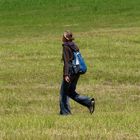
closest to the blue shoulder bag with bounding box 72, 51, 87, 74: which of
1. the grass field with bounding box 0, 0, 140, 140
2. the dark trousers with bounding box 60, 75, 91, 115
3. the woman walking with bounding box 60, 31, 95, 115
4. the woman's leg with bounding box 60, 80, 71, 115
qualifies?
the woman walking with bounding box 60, 31, 95, 115

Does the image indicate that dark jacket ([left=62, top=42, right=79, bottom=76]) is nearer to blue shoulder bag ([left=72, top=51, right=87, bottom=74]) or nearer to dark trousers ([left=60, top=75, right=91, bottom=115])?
blue shoulder bag ([left=72, top=51, right=87, bottom=74])

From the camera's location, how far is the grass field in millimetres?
9648

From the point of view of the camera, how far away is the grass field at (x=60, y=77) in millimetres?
9648

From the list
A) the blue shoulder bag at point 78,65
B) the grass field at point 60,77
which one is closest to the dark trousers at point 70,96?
the blue shoulder bag at point 78,65

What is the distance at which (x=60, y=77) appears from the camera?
1984cm

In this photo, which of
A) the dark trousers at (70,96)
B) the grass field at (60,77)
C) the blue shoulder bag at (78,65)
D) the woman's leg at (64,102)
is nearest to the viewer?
the grass field at (60,77)

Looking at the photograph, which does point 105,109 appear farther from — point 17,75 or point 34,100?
point 17,75

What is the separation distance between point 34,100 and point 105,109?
2.24m

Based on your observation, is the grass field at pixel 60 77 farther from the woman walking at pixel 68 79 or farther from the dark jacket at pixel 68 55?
the dark jacket at pixel 68 55

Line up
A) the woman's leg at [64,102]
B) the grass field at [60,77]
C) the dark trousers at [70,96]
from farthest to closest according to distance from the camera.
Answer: the woman's leg at [64,102] < the dark trousers at [70,96] < the grass field at [60,77]

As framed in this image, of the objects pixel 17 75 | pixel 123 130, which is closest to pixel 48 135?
pixel 123 130

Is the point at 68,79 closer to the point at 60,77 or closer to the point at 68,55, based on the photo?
the point at 68,55

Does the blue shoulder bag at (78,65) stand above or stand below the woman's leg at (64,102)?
above

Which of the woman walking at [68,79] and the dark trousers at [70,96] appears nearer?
the woman walking at [68,79]
